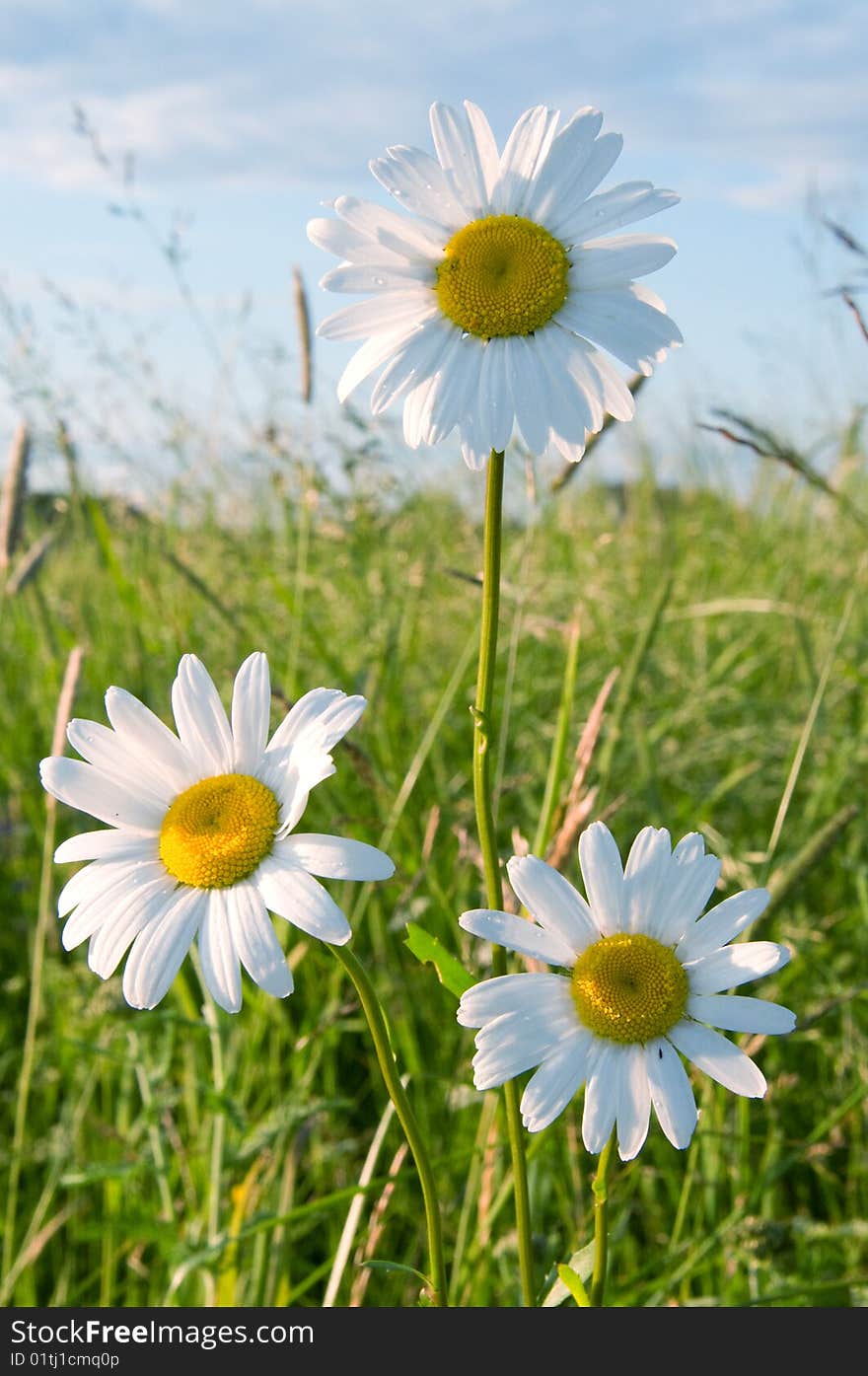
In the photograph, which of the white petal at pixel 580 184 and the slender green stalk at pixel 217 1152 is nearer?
the white petal at pixel 580 184

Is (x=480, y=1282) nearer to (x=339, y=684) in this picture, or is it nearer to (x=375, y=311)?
(x=375, y=311)

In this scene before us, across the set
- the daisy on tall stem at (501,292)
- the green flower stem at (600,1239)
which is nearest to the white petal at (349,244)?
the daisy on tall stem at (501,292)

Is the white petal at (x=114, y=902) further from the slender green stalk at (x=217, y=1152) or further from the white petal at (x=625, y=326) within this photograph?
the slender green stalk at (x=217, y=1152)

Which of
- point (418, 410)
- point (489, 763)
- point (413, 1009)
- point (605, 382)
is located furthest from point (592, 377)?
point (413, 1009)

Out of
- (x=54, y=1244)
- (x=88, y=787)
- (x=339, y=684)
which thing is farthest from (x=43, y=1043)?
(x=88, y=787)

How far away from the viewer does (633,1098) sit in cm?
73

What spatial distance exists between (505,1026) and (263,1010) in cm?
95

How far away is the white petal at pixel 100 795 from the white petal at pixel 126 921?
0.04 metres

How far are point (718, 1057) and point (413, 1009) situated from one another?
3.71 feet

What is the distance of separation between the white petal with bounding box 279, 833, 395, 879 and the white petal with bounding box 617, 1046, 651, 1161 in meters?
0.21

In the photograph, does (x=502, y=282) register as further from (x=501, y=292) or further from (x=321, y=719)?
(x=321, y=719)

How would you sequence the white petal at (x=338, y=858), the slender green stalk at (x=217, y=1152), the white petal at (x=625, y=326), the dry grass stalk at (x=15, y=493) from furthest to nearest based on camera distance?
1. the dry grass stalk at (x=15, y=493)
2. the slender green stalk at (x=217, y=1152)
3. the white petal at (x=625, y=326)
4. the white petal at (x=338, y=858)

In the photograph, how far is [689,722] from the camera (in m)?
2.49

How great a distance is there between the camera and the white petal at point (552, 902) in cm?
73
